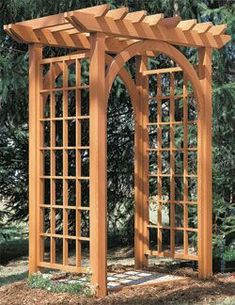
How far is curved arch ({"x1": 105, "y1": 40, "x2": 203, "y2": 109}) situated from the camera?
20.0 feet

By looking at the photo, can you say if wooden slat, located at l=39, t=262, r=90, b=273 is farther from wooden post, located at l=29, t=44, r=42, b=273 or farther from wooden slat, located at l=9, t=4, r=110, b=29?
wooden slat, located at l=9, t=4, r=110, b=29

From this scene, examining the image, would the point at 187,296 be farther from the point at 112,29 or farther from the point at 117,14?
the point at 117,14

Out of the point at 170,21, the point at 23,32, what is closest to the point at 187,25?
the point at 170,21

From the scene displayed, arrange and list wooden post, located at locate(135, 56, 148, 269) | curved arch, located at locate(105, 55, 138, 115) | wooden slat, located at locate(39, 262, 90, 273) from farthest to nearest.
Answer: wooden post, located at locate(135, 56, 148, 269), curved arch, located at locate(105, 55, 138, 115), wooden slat, located at locate(39, 262, 90, 273)

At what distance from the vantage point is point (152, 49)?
659 centimetres

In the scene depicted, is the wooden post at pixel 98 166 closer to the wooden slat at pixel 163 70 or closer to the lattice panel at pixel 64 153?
the lattice panel at pixel 64 153

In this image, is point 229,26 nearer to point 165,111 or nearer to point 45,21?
point 165,111

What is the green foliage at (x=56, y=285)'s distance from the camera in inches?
239

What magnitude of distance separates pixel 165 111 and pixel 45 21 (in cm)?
460

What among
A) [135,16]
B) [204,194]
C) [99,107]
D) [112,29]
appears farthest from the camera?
[204,194]

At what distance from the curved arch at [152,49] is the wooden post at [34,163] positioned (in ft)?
3.40

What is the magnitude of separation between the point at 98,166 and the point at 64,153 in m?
0.76

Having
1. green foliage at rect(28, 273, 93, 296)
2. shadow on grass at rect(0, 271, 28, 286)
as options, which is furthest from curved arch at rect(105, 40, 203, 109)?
shadow on grass at rect(0, 271, 28, 286)

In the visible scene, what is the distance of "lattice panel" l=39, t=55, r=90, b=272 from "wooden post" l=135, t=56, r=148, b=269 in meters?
0.67
